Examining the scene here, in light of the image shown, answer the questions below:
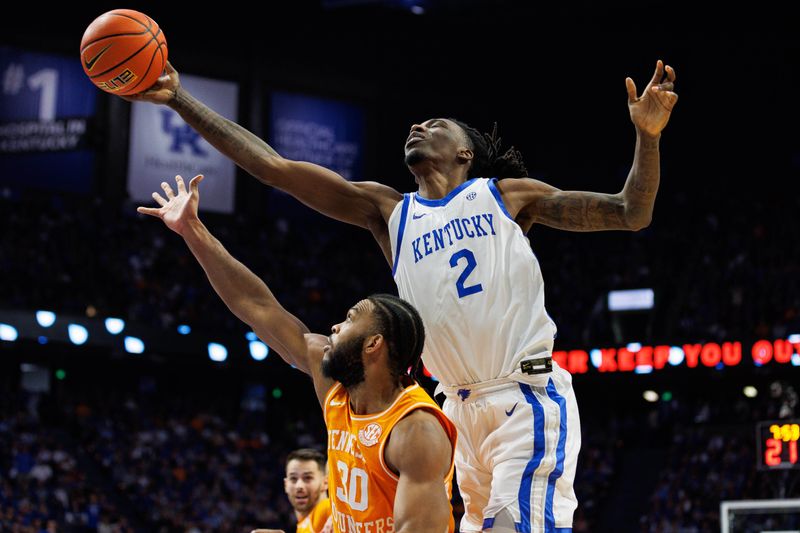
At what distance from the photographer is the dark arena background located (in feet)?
68.5

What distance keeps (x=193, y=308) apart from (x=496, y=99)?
8.62 m

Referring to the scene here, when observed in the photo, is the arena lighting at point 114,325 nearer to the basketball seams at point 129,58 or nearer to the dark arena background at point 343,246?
the dark arena background at point 343,246

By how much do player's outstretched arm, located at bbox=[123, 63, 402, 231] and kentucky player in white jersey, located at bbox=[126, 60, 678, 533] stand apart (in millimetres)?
13

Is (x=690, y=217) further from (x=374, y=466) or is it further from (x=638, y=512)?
(x=374, y=466)

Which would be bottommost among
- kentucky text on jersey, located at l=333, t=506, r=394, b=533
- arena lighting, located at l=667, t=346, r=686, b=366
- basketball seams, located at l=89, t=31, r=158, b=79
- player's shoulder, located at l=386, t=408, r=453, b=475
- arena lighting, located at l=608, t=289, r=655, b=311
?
kentucky text on jersey, located at l=333, t=506, r=394, b=533

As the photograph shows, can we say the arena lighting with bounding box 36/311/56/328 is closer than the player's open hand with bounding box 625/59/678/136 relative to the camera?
No

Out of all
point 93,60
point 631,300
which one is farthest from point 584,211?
point 631,300

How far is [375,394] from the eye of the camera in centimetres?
385

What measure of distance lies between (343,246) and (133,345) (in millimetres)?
6361

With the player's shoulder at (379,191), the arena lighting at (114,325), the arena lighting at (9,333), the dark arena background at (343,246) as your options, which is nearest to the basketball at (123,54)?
the player's shoulder at (379,191)

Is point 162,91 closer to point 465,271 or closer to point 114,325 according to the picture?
point 465,271

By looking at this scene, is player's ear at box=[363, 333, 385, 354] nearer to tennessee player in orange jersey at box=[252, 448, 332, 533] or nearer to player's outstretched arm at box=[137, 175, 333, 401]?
player's outstretched arm at box=[137, 175, 333, 401]

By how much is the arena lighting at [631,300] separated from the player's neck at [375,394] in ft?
65.8

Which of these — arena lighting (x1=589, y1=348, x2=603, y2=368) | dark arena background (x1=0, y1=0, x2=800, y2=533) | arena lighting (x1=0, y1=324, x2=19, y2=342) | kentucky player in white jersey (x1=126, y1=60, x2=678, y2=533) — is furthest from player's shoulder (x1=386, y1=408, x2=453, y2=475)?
arena lighting (x1=589, y1=348, x2=603, y2=368)
